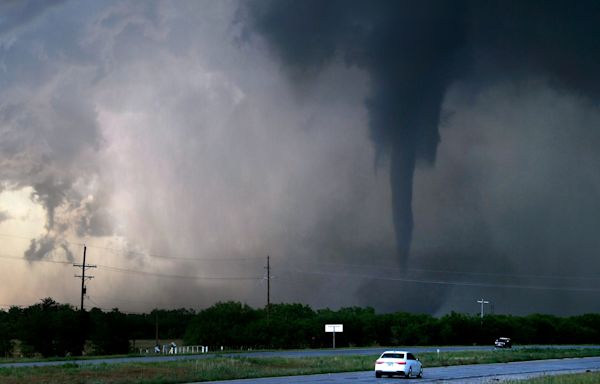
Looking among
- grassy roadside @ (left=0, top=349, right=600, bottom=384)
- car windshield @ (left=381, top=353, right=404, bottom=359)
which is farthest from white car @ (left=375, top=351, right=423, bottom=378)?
grassy roadside @ (left=0, top=349, right=600, bottom=384)

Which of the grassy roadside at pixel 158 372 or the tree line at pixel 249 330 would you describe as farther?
the tree line at pixel 249 330

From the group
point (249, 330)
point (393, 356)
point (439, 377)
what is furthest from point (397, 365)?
point (249, 330)

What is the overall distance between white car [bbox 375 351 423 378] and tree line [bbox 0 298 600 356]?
296ft

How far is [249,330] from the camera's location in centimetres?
15938

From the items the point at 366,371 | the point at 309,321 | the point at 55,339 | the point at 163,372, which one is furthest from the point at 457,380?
the point at 309,321

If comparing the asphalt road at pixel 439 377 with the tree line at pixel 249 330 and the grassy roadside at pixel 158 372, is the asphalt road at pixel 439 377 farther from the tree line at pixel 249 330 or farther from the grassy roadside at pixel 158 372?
the tree line at pixel 249 330

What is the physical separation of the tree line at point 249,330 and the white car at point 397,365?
90.3 m

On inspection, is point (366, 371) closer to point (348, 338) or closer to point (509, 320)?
point (348, 338)

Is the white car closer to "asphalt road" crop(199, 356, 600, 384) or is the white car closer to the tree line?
"asphalt road" crop(199, 356, 600, 384)

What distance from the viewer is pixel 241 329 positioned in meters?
162

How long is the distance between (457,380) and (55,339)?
101214 millimetres

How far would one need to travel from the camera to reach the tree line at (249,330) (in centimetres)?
13375

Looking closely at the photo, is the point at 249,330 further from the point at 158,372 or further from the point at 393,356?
the point at 393,356

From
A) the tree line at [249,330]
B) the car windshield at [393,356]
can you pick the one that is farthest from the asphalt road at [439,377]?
the tree line at [249,330]
